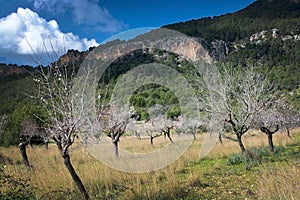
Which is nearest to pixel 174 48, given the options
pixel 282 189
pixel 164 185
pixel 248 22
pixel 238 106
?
pixel 238 106

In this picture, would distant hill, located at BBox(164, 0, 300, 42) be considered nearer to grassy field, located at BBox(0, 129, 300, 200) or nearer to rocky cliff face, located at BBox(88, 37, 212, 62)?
rocky cliff face, located at BBox(88, 37, 212, 62)

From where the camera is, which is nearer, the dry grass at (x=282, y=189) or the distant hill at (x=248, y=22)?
the dry grass at (x=282, y=189)

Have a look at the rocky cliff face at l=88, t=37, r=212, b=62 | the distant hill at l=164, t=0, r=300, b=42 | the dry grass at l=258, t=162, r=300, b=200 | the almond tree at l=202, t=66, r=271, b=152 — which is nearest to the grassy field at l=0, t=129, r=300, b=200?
the dry grass at l=258, t=162, r=300, b=200

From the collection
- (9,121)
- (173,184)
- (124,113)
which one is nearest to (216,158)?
(124,113)

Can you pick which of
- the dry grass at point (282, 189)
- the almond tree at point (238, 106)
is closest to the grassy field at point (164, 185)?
the dry grass at point (282, 189)

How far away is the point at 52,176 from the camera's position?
8.80m

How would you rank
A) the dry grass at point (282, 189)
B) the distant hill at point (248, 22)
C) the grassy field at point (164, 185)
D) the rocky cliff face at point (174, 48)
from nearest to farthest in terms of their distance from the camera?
the dry grass at point (282, 189)
the grassy field at point (164, 185)
the rocky cliff face at point (174, 48)
the distant hill at point (248, 22)

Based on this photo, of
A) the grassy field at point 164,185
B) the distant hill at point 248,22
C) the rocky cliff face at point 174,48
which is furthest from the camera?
the distant hill at point 248,22

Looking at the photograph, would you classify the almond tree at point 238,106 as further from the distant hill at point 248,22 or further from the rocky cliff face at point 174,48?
the distant hill at point 248,22

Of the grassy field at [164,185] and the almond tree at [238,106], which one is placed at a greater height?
the almond tree at [238,106]

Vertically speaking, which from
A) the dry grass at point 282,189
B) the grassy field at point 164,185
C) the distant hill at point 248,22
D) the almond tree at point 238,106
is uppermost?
the distant hill at point 248,22

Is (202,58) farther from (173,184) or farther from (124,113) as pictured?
(173,184)

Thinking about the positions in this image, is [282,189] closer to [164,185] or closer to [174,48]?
[164,185]

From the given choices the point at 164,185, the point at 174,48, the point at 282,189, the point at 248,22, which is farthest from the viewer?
the point at 248,22
